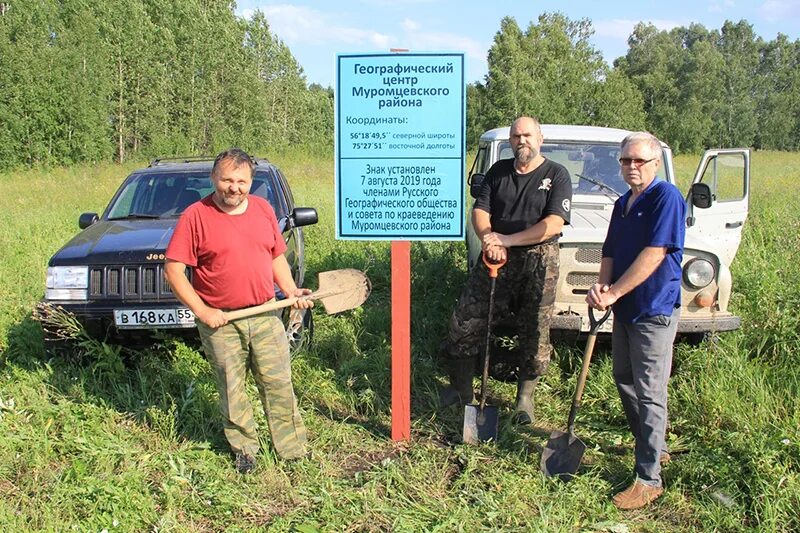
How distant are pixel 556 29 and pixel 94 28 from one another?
31.0 metres

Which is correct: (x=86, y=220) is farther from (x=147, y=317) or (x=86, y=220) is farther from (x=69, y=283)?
(x=147, y=317)

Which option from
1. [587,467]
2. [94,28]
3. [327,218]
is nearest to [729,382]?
[587,467]

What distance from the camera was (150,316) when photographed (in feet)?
14.5

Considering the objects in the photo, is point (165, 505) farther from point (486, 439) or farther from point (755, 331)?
point (755, 331)

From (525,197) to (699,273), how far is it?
4.81ft

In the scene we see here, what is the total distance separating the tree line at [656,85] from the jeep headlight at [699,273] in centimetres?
3247

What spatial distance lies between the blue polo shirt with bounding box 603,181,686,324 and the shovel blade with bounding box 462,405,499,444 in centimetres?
106

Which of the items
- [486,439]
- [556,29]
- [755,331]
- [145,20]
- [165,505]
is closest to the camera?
[165,505]

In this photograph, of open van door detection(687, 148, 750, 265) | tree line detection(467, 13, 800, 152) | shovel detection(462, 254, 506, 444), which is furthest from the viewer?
tree line detection(467, 13, 800, 152)

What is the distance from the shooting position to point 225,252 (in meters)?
3.22

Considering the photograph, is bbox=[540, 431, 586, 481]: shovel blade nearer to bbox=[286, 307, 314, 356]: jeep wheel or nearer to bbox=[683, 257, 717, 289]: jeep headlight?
bbox=[683, 257, 717, 289]: jeep headlight

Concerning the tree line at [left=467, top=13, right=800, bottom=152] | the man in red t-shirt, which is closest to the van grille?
the man in red t-shirt

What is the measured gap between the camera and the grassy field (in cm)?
309

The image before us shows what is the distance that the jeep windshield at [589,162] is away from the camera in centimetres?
544
